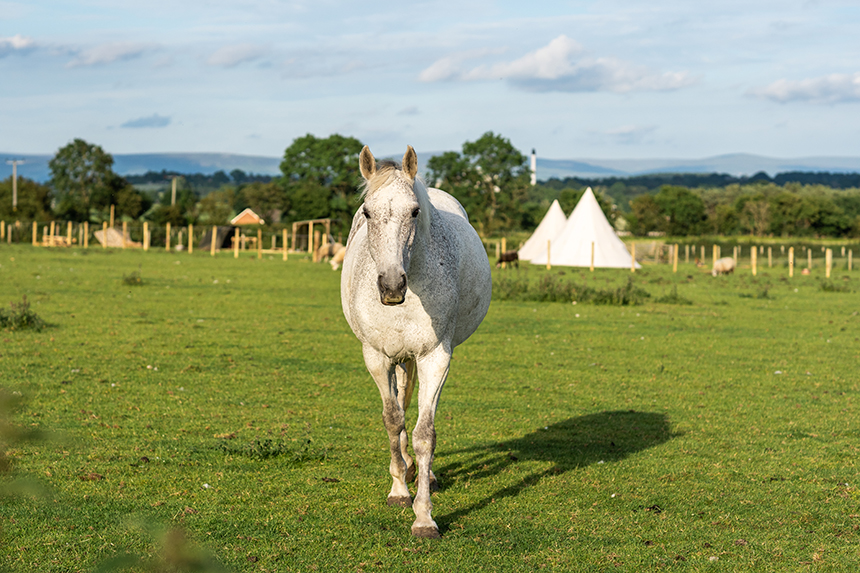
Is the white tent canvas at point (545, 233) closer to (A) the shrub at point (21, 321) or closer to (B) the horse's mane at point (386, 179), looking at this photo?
(A) the shrub at point (21, 321)

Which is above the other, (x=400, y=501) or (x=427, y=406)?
(x=427, y=406)

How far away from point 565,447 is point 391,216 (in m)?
3.96

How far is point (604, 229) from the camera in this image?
46312mm

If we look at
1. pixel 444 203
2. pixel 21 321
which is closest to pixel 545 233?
pixel 21 321

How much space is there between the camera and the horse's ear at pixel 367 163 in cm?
511

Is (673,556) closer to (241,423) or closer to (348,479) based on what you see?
(348,479)

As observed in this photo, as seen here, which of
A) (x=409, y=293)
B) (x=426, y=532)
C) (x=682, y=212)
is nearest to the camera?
(x=426, y=532)

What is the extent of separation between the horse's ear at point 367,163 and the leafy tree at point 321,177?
7251 centimetres

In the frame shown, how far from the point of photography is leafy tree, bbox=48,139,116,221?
82.4 m

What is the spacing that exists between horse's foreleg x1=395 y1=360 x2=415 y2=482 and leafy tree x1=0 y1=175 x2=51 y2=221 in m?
73.4

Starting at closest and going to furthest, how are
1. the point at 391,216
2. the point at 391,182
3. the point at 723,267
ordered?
the point at 391,216
the point at 391,182
the point at 723,267

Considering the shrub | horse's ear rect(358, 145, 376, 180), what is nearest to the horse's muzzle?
horse's ear rect(358, 145, 376, 180)

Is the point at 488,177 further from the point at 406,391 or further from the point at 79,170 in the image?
the point at 406,391

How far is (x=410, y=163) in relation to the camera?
5156mm
